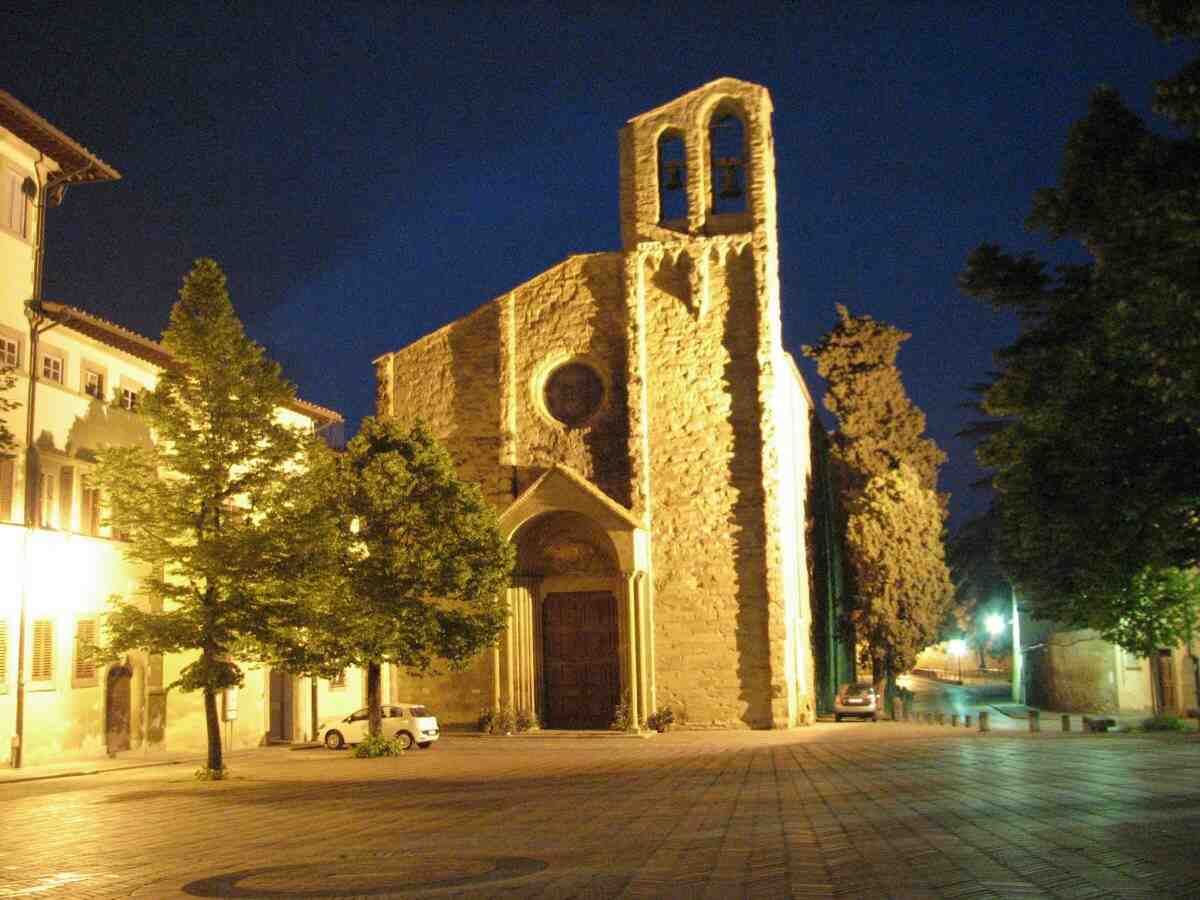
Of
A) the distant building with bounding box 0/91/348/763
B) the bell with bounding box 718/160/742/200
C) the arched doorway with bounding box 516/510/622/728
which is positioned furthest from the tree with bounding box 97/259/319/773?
the bell with bounding box 718/160/742/200

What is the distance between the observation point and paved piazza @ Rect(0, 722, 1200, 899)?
9.27 m

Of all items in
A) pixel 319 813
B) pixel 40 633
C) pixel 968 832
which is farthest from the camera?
pixel 40 633

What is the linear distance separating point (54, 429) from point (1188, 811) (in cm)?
2319

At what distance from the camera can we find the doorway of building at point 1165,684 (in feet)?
123

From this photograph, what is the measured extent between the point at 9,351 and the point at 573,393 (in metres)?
15.5

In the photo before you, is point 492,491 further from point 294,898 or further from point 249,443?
point 294,898

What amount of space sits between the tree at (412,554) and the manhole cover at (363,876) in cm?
1728

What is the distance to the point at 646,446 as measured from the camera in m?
35.5

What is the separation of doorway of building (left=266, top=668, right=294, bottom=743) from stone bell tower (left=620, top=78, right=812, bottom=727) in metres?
10.3

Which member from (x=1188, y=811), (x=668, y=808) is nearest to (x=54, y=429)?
(x=668, y=808)

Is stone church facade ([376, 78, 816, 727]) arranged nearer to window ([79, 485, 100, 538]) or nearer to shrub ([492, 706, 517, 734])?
shrub ([492, 706, 517, 734])

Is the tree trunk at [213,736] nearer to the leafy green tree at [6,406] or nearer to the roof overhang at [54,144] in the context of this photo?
the leafy green tree at [6,406]

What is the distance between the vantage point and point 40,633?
26.9 metres

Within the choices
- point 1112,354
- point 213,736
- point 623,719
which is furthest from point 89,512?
point 1112,354
